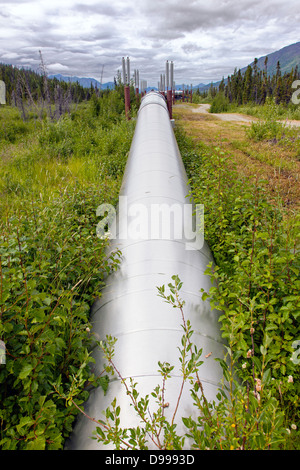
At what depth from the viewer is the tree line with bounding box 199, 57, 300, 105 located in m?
30.8

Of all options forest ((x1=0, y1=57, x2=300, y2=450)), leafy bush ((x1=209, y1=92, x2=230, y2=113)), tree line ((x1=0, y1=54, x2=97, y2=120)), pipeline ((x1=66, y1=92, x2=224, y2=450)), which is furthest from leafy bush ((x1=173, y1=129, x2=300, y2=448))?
leafy bush ((x1=209, y1=92, x2=230, y2=113))

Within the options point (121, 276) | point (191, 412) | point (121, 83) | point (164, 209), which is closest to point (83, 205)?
point (164, 209)

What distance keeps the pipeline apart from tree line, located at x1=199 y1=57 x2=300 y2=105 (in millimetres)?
29902

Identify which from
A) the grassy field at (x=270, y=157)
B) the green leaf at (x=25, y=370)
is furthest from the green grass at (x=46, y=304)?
the grassy field at (x=270, y=157)

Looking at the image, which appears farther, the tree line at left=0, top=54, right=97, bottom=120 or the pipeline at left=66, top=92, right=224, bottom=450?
the tree line at left=0, top=54, right=97, bottom=120

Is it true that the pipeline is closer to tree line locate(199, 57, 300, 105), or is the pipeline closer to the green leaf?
the green leaf

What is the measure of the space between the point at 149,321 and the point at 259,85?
40279mm

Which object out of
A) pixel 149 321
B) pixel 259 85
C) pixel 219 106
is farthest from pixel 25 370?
pixel 259 85

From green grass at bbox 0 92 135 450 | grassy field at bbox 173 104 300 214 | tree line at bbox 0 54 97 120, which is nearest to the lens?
green grass at bbox 0 92 135 450

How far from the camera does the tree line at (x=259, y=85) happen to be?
1211 inches
